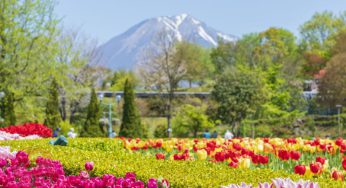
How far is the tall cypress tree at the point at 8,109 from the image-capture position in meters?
20.0

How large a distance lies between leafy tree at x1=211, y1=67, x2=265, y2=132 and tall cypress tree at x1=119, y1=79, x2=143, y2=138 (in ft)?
20.3

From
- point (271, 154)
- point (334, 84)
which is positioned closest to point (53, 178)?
point (271, 154)

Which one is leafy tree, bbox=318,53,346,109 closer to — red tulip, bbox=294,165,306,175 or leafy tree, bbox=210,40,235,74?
leafy tree, bbox=210,40,235,74

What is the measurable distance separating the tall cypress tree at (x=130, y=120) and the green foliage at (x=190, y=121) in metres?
5.55

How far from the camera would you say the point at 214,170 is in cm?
525

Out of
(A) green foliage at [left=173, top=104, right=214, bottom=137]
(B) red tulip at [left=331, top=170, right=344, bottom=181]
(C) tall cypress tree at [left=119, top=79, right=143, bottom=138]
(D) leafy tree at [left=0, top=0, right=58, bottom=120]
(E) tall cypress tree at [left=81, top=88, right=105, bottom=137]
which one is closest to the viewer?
(B) red tulip at [left=331, top=170, right=344, bottom=181]

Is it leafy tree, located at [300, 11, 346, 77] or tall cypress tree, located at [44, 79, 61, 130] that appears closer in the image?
tall cypress tree, located at [44, 79, 61, 130]

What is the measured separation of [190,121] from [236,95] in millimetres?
3152

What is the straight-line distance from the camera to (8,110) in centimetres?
2053

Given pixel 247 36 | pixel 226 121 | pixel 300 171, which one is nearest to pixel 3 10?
pixel 226 121

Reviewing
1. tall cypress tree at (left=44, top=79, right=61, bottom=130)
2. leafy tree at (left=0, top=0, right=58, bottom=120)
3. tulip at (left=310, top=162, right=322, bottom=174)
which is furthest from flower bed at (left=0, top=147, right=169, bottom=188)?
tall cypress tree at (left=44, top=79, right=61, bottom=130)

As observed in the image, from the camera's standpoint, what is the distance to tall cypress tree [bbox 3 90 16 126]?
2001 centimetres

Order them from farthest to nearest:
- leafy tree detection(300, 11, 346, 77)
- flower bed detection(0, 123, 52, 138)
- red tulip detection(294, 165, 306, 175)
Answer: leafy tree detection(300, 11, 346, 77), flower bed detection(0, 123, 52, 138), red tulip detection(294, 165, 306, 175)

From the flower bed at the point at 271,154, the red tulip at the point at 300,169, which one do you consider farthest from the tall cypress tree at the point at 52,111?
the red tulip at the point at 300,169
